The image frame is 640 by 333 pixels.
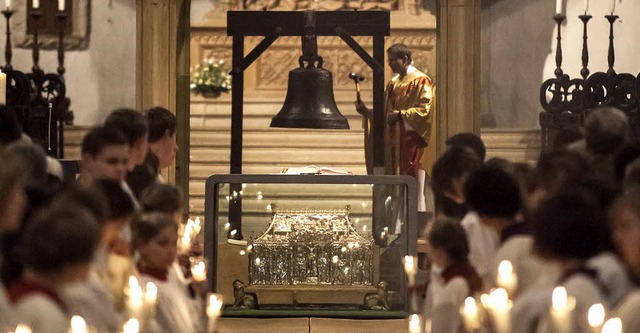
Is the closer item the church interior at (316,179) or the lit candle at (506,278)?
the church interior at (316,179)

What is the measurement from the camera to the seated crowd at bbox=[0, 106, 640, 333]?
3.83m

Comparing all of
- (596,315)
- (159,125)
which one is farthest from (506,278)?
(159,125)

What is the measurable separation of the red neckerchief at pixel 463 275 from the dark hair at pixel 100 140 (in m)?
1.27

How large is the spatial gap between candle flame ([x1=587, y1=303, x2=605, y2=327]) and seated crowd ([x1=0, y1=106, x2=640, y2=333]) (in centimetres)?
19

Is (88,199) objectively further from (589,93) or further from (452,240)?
(589,93)

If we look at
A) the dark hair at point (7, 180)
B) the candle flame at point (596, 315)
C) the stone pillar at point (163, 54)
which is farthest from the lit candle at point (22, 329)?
the stone pillar at point (163, 54)

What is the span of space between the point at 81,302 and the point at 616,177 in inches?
102

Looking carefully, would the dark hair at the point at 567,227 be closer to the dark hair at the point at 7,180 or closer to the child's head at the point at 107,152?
the dark hair at the point at 7,180

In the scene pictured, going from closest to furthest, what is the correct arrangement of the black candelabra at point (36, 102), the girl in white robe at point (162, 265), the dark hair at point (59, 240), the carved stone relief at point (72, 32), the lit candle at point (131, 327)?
the dark hair at point (59, 240) → the lit candle at point (131, 327) → the girl in white robe at point (162, 265) → the black candelabra at point (36, 102) → the carved stone relief at point (72, 32)

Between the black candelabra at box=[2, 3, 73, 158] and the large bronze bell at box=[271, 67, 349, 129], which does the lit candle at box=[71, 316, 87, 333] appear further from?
the black candelabra at box=[2, 3, 73, 158]

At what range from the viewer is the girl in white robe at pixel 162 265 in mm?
5180

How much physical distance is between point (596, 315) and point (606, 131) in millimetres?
2982

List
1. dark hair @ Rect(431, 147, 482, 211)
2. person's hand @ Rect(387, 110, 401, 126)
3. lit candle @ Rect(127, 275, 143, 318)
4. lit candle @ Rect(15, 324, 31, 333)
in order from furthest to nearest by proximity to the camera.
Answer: person's hand @ Rect(387, 110, 401, 126), dark hair @ Rect(431, 147, 482, 211), lit candle @ Rect(127, 275, 143, 318), lit candle @ Rect(15, 324, 31, 333)

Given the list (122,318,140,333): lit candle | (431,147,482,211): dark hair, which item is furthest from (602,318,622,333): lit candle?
(431,147,482,211): dark hair
